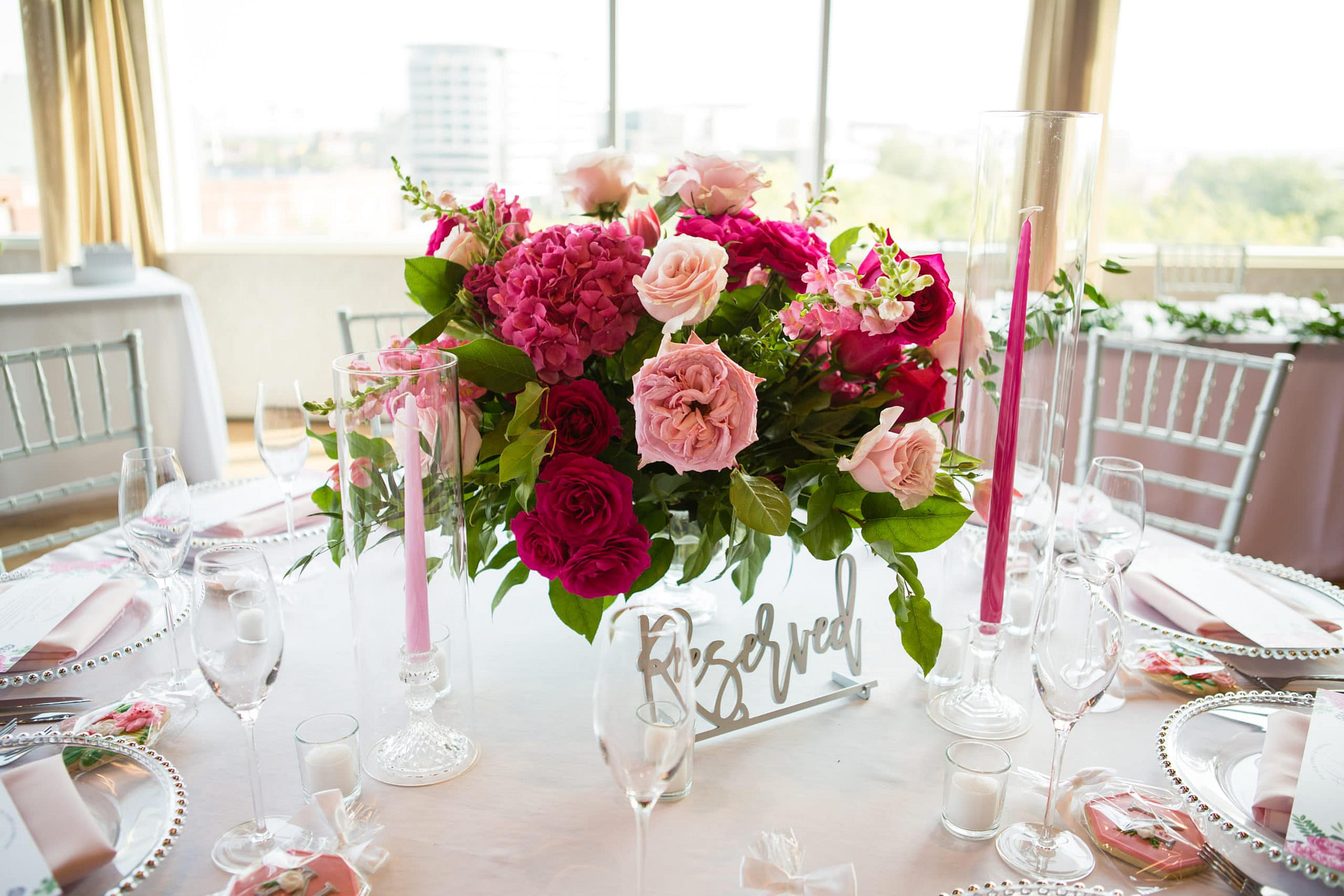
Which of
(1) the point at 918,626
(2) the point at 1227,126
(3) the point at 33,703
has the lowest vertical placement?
(3) the point at 33,703

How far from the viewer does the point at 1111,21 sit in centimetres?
483

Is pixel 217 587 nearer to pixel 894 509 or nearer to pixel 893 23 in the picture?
pixel 894 509

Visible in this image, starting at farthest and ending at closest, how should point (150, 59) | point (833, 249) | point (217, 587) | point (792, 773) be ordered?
point (150, 59), point (833, 249), point (792, 773), point (217, 587)

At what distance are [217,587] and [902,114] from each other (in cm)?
514

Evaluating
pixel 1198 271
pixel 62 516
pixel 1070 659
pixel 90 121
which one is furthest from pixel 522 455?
pixel 1198 271

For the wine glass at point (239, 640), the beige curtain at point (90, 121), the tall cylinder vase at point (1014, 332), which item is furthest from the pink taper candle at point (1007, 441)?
the beige curtain at point (90, 121)

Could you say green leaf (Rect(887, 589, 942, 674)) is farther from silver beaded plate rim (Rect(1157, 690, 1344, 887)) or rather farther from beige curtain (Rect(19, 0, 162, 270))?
beige curtain (Rect(19, 0, 162, 270))

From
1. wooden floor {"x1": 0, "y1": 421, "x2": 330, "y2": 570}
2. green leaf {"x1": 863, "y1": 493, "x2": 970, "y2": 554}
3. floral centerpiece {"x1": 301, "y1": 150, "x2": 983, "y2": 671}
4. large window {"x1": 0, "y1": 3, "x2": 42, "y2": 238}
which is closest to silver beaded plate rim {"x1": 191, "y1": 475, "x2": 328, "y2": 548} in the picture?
floral centerpiece {"x1": 301, "y1": 150, "x2": 983, "y2": 671}

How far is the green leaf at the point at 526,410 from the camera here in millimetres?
890

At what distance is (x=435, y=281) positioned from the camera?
1.04m

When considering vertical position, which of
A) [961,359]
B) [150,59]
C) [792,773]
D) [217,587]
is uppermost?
[150,59]

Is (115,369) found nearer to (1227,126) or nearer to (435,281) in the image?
(435,281)

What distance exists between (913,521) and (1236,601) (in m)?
0.57

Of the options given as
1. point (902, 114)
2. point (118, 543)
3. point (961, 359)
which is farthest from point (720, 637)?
point (902, 114)
